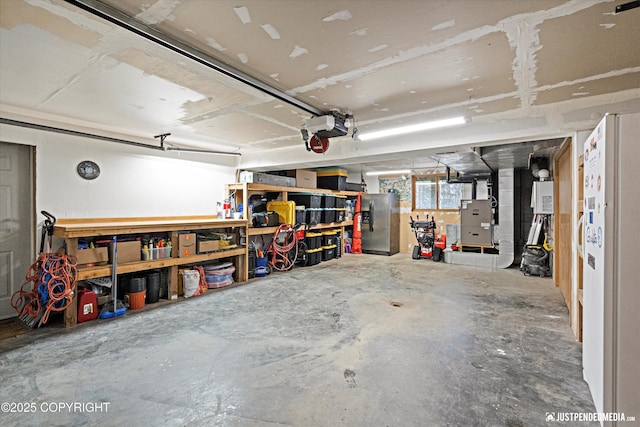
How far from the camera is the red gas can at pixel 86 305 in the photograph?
3471mm

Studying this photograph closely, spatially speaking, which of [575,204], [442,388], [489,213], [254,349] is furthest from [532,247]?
[254,349]

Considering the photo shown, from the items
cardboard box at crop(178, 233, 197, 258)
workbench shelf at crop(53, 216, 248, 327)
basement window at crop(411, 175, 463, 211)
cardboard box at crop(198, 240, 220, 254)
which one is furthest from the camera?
basement window at crop(411, 175, 463, 211)

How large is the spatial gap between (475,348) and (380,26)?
281cm

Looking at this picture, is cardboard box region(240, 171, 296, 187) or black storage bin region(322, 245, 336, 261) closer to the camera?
cardboard box region(240, 171, 296, 187)

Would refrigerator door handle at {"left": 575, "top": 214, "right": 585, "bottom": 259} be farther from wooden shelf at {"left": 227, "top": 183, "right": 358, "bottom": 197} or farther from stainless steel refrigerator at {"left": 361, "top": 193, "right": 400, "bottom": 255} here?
stainless steel refrigerator at {"left": 361, "top": 193, "right": 400, "bottom": 255}

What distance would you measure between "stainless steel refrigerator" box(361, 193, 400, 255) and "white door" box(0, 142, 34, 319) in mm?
7129

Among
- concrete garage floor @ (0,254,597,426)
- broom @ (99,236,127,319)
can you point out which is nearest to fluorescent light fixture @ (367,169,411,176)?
concrete garage floor @ (0,254,597,426)

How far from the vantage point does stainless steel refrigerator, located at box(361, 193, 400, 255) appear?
853 cm

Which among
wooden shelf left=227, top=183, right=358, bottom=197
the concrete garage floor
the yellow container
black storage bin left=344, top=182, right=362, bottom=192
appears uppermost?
black storage bin left=344, top=182, right=362, bottom=192

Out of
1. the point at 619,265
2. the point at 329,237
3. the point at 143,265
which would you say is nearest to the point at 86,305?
the point at 143,265

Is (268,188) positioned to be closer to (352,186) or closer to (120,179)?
(120,179)

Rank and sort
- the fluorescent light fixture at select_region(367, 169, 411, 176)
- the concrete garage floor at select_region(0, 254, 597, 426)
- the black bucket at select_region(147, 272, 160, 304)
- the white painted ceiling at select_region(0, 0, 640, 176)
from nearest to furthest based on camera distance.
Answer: the white painted ceiling at select_region(0, 0, 640, 176), the concrete garage floor at select_region(0, 254, 597, 426), the black bucket at select_region(147, 272, 160, 304), the fluorescent light fixture at select_region(367, 169, 411, 176)

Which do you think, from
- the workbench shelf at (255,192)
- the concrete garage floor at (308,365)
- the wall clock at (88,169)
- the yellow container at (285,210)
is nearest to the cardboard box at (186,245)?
the concrete garage floor at (308,365)

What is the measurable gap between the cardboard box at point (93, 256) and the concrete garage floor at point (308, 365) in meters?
0.72
